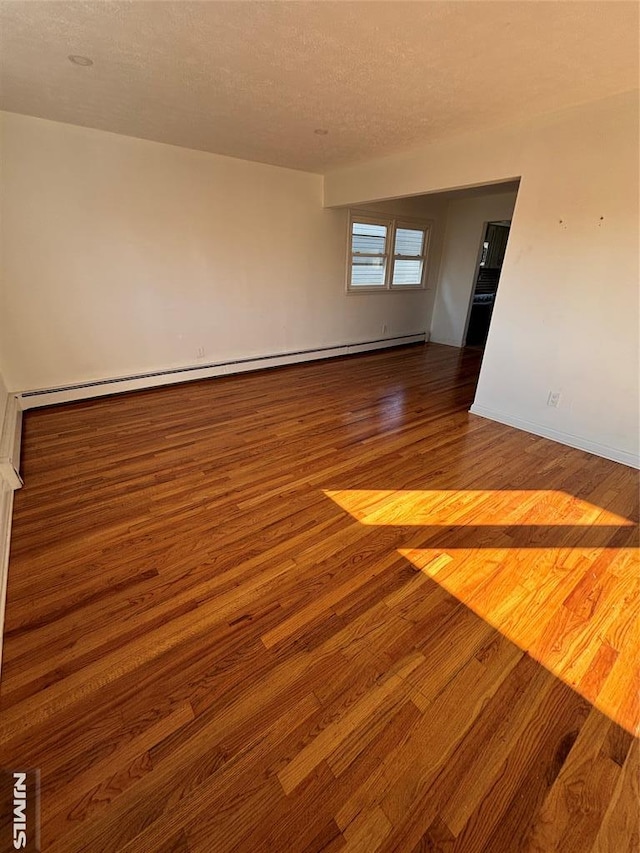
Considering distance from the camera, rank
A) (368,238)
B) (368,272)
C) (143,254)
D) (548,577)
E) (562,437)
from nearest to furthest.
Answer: (548,577)
(562,437)
(143,254)
(368,238)
(368,272)

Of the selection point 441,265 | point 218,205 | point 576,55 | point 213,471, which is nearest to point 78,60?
point 218,205

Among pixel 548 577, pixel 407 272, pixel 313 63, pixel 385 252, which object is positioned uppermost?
pixel 313 63

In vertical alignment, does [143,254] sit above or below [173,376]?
above

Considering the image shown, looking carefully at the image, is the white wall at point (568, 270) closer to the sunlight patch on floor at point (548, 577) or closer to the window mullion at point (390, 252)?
the sunlight patch on floor at point (548, 577)

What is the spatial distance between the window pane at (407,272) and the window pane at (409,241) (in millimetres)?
162

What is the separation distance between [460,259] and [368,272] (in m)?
1.88

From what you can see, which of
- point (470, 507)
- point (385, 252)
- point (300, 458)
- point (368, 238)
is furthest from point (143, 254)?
point (470, 507)

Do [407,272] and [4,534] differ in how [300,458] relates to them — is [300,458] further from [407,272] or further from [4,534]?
[407,272]

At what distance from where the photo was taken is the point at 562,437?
10.3 ft

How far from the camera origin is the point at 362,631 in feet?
4.85

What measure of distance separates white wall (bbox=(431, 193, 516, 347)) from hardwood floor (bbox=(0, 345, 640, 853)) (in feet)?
14.9

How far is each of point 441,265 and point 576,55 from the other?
4950 millimetres

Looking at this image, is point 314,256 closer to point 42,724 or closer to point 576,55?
point 576,55

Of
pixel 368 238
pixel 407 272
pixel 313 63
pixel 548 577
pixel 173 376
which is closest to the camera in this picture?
pixel 548 577
